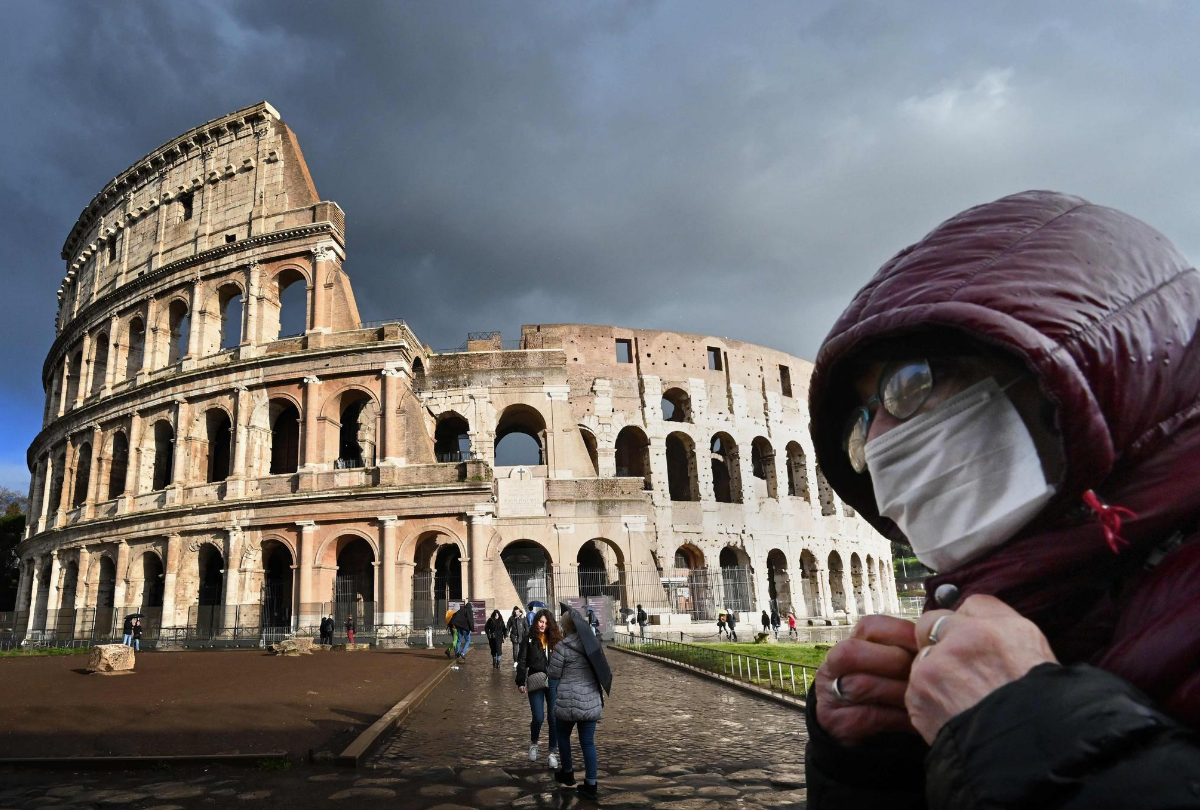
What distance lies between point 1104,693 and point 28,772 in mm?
7506

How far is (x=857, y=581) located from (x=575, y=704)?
3036cm

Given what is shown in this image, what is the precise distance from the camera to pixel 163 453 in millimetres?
25906

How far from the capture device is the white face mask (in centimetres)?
87

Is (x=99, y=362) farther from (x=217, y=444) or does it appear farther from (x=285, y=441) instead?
(x=285, y=441)

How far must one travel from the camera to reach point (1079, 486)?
31.3 inches

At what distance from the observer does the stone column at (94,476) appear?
1005 inches

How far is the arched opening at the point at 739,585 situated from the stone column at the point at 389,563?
10.8m

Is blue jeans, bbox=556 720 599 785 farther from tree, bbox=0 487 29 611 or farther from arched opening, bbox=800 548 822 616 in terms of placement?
tree, bbox=0 487 29 611

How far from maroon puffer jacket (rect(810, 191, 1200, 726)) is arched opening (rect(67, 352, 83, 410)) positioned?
→ 3655cm

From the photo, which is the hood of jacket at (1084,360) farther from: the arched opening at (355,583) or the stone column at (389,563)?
the arched opening at (355,583)

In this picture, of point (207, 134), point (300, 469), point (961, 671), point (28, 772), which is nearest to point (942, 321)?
point (961, 671)

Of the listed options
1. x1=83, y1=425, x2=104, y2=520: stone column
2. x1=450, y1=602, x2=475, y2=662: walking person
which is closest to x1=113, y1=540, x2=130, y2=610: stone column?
x1=83, y1=425, x2=104, y2=520: stone column

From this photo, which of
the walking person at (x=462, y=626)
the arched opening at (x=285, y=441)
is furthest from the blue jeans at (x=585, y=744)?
the arched opening at (x=285, y=441)

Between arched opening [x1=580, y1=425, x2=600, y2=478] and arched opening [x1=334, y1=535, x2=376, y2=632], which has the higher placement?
arched opening [x1=580, y1=425, x2=600, y2=478]
